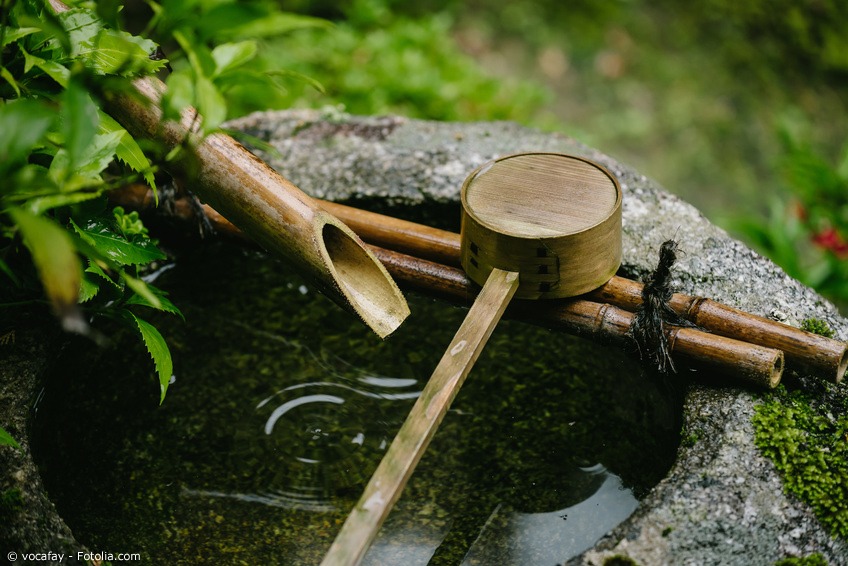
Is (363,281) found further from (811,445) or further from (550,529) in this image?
(811,445)

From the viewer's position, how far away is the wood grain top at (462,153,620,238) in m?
2.05

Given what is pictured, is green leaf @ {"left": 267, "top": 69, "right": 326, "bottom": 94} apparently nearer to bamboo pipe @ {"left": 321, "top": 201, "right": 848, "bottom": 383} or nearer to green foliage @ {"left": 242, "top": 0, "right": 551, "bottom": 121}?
bamboo pipe @ {"left": 321, "top": 201, "right": 848, "bottom": 383}

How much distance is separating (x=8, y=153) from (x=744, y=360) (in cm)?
177

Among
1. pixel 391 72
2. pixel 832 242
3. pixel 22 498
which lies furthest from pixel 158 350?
pixel 832 242

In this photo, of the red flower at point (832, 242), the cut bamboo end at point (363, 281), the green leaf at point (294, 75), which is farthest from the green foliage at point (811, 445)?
the red flower at point (832, 242)

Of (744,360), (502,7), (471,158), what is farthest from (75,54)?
(502,7)

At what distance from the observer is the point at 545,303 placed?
221cm

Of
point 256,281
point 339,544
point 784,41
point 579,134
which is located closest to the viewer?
point 339,544

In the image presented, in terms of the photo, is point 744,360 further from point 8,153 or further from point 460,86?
point 460,86

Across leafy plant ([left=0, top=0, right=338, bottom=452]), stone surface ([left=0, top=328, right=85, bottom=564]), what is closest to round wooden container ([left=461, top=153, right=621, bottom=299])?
leafy plant ([left=0, top=0, right=338, bottom=452])

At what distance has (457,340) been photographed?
1.94 meters

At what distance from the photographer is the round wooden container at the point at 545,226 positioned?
203 centimetres

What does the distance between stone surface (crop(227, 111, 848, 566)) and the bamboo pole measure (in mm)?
159

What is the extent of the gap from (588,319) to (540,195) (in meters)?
0.39
